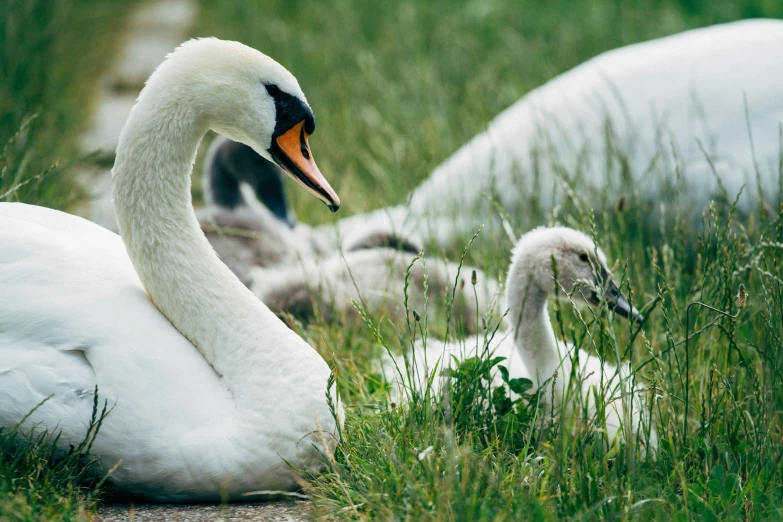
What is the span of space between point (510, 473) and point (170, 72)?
1634 millimetres

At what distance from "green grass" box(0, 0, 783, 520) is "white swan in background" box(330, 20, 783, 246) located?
0.66 feet

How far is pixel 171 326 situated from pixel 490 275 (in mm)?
2139

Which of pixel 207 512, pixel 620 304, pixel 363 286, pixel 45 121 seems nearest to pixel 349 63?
pixel 45 121

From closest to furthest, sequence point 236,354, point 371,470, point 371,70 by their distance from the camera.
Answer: point 371,470
point 236,354
point 371,70

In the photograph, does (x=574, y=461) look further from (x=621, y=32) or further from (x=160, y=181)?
(x=621, y=32)

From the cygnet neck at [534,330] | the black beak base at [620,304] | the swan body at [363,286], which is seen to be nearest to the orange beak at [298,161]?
the cygnet neck at [534,330]

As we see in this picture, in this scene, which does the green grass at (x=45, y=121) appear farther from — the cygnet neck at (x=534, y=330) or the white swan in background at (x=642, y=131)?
the white swan in background at (x=642, y=131)

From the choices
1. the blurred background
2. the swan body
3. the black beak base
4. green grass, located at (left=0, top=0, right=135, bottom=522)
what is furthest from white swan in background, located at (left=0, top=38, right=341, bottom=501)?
the swan body

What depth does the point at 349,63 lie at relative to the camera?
9.40 m

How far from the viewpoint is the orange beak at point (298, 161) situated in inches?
121

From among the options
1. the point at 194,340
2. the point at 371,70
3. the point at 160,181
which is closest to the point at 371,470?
the point at 194,340

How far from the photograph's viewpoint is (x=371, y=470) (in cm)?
276

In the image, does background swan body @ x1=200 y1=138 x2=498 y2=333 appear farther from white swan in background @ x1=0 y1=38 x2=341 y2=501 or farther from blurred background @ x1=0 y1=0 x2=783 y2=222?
white swan in background @ x1=0 y1=38 x2=341 y2=501

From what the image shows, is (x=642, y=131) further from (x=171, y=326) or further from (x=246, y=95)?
(x=171, y=326)
